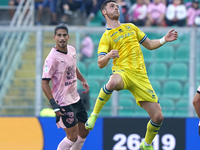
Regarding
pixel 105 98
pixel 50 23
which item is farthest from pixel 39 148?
pixel 50 23

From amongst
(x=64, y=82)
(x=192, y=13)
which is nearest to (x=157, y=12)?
(x=192, y=13)

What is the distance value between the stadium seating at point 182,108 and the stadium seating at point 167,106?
0.11 meters

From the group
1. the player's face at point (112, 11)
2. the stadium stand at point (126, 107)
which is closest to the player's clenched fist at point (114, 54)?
the player's face at point (112, 11)

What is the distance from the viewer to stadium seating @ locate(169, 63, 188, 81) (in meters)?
9.51

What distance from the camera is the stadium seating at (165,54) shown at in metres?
9.62

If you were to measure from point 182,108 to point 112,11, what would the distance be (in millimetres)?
3775

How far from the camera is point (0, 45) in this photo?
10539 millimetres

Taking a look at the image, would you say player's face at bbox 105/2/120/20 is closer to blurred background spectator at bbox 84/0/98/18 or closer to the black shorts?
the black shorts

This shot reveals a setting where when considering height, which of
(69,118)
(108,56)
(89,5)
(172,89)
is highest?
(89,5)

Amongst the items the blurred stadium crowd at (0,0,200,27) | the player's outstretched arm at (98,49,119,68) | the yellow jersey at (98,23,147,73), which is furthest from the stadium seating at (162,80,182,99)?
the player's outstretched arm at (98,49,119,68)

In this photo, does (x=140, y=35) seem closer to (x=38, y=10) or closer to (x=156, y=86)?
(x=156, y=86)

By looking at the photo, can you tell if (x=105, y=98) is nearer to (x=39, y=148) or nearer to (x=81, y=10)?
(x=39, y=148)

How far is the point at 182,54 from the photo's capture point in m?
9.55

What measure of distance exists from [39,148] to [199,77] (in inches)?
147
